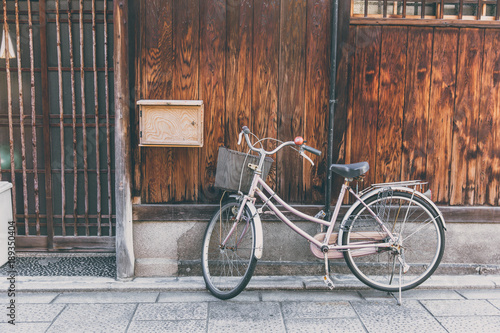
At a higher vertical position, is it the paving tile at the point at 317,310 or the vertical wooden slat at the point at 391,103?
the vertical wooden slat at the point at 391,103

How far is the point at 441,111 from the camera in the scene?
5.09 m

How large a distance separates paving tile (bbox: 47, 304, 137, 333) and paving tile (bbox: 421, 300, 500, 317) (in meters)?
3.13

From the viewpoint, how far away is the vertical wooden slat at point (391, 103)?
196 inches

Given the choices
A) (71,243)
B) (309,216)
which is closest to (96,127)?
(71,243)

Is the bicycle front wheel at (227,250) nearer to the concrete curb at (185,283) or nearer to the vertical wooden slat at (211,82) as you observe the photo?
the concrete curb at (185,283)

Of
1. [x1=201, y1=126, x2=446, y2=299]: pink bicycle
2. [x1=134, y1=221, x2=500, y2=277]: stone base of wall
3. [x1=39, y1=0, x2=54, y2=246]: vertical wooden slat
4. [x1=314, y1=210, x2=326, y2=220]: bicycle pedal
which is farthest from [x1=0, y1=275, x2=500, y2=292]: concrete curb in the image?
[x1=39, y1=0, x2=54, y2=246]: vertical wooden slat

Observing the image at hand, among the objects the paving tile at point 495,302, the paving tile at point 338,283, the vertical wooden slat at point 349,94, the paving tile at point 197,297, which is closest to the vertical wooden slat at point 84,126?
the paving tile at point 197,297

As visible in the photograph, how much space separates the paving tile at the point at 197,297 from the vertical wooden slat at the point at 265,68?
1.74 metres

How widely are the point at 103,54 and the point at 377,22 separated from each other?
353cm

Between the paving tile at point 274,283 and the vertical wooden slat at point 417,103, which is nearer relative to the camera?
the paving tile at point 274,283

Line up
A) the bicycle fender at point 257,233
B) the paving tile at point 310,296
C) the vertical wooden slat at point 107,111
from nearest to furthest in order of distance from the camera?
the bicycle fender at point 257,233
the paving tile at point 310,296
the vertical wooden slat at point 107,111

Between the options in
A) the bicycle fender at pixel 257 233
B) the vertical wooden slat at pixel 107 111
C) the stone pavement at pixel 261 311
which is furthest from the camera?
the vertical wooden slat at pixel 107 111

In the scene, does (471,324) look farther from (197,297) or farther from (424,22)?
(424,22)

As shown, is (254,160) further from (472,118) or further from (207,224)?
(472,118)
